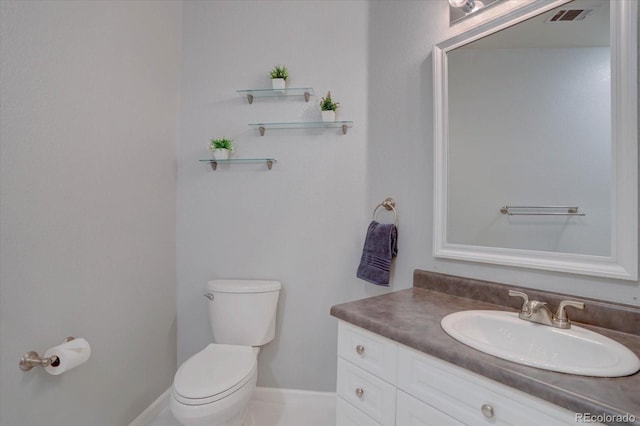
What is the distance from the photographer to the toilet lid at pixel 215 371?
1.26m

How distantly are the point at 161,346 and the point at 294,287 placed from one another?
896mm

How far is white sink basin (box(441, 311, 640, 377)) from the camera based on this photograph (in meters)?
0.73

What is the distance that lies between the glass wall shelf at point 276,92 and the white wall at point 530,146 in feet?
2.70

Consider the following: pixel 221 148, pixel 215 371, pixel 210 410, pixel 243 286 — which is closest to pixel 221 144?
pixel 221 148

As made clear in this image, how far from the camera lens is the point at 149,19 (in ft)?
5.55

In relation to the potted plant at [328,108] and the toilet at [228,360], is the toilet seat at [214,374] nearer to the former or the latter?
the toilet at [228,360]

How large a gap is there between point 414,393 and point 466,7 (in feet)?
5.23

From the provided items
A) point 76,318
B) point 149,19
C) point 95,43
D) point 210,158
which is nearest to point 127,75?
point 95,43

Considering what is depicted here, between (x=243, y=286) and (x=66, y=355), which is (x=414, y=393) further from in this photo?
(x=66, y=355)

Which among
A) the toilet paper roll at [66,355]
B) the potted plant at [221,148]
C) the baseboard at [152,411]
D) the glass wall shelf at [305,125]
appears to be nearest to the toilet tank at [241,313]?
the baseboard at [152,411]

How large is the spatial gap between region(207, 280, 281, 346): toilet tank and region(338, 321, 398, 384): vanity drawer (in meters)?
0.71

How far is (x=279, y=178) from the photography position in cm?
188

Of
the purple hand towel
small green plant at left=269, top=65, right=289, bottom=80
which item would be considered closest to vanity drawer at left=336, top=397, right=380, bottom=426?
Answer: the purple hand towel

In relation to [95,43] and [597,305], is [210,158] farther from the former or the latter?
[597,305]
